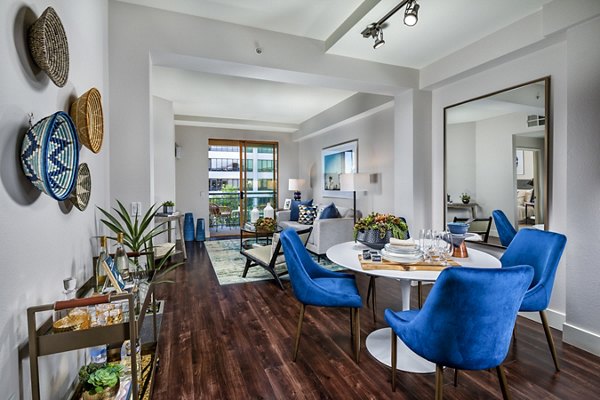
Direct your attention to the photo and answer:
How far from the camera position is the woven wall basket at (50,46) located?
119cm

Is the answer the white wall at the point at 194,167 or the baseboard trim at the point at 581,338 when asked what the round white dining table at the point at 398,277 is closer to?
the baseboard trim at the point at 581,338

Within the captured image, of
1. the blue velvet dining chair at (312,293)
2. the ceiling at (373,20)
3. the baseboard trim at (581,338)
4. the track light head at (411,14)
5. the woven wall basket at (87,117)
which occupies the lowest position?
the baseboard trim at (581,338)

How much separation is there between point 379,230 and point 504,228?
1626 mm

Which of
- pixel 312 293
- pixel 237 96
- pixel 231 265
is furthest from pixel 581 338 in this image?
pixel 237 96

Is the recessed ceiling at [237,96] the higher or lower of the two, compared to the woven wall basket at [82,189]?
higher

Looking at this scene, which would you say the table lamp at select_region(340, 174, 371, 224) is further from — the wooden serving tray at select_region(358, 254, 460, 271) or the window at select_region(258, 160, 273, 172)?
the window at select_region(258, 160, 273, 172)

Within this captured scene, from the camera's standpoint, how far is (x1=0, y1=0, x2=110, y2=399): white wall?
3.40 ft

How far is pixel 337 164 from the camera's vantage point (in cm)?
635

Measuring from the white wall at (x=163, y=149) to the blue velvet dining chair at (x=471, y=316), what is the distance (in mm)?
5147

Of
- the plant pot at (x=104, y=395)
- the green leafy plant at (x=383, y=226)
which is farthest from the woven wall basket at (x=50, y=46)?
the green leafy plant at (x=383, y=226)

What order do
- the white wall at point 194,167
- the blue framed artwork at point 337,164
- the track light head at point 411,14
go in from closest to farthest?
the track light head at point 411,14, the blue framed artwork at point 337,164, the white wall at point 194,167

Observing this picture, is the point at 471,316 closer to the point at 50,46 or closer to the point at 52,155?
the point at 52,155

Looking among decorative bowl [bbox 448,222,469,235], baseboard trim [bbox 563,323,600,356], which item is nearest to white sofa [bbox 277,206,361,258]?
decorative bowl [bbox 448,222,469,235]

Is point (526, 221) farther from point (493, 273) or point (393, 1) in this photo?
point (393, 1)
